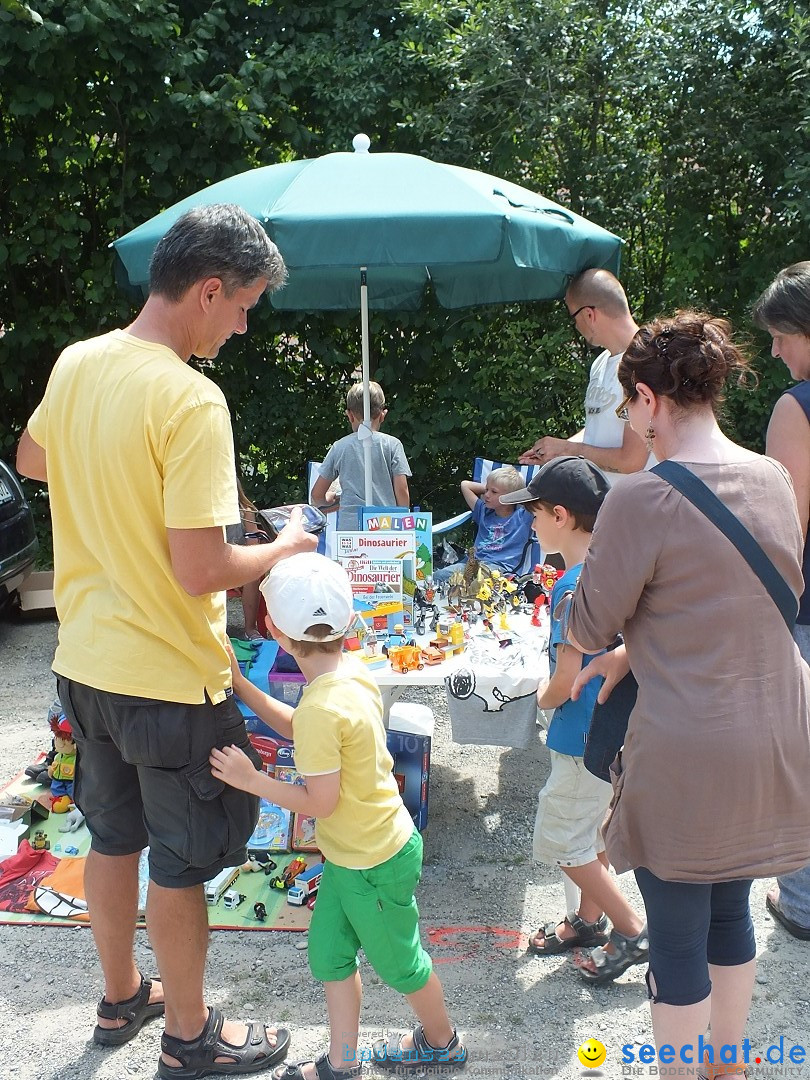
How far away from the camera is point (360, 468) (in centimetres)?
535

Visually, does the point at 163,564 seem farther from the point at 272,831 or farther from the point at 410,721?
the point at 272,831

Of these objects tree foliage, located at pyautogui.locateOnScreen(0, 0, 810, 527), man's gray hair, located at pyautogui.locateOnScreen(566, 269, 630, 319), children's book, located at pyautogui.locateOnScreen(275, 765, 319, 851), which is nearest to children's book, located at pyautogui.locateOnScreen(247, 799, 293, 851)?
children's book, located at pyautogui.locateOnScreen(275, 765, 319, 851)

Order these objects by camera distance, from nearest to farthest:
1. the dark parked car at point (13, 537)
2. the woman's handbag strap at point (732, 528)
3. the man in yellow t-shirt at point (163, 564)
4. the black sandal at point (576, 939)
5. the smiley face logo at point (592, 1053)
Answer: the woman's handbag strap at point (732, 528)
the man in yellow t-shirt at point (163, 564)
the smiley face logo at point (592, 1053)
the black sandal at point (576, 939)
the dark parked car at point (13, 537)

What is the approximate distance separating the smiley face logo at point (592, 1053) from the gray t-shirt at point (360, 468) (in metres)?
3.34

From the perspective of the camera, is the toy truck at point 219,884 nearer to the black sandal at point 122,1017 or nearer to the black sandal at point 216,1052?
the black sandal at point 122,1017

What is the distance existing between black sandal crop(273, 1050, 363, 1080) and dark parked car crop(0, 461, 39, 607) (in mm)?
3951

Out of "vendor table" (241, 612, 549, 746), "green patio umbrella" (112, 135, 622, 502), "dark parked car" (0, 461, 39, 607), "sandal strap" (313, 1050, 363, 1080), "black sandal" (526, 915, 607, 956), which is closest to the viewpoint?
"sandal strap" (313, 1050, 363, 1080)

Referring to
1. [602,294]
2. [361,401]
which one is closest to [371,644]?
[602,294]

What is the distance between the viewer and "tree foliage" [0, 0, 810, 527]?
6410mm

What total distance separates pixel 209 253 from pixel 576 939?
2.11 m

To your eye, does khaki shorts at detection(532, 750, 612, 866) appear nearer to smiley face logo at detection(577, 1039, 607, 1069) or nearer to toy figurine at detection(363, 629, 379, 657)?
smiley face logo at detection(577, 1039, 607, 1069)

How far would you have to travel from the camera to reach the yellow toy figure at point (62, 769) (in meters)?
3.56

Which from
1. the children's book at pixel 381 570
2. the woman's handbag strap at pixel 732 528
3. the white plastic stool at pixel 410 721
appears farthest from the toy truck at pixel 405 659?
the woman's handbag strap at pixel 732 528

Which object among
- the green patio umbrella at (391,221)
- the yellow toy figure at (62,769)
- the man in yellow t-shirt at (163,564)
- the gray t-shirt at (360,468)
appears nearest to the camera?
the man in yellow t-shirt at (163,564)
